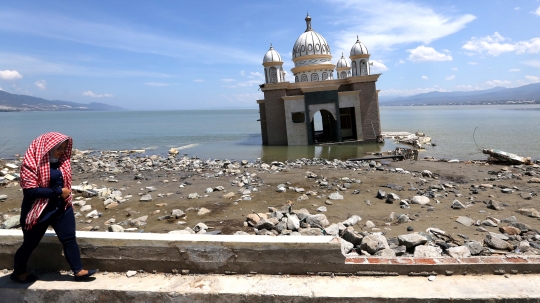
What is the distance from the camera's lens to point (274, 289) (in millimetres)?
3506

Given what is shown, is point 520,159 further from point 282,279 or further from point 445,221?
point 282,279

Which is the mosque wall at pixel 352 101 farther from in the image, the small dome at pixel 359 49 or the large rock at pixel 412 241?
the large rock at pixel 412 241

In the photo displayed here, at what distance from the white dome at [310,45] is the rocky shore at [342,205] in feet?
57.5

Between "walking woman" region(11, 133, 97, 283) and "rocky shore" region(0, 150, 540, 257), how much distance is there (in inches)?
106

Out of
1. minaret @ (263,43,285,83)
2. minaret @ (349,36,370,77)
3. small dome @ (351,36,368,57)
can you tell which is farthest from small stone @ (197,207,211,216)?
small dome @ (351,36,368,57)

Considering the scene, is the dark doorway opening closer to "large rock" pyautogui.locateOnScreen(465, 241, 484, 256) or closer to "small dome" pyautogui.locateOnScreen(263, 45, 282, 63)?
"small dome" pyautogui.locateOnScreen(263, 45, 282, 63)

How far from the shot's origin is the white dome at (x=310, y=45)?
2981 cm

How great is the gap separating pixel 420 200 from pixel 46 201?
7912 mm

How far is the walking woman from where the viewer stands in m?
3.47

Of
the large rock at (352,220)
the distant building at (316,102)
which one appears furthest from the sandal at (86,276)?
the distant building at (316,102)

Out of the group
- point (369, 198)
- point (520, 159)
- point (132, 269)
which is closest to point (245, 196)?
point (369, 198)

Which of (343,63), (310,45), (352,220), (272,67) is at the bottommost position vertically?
(352,220)

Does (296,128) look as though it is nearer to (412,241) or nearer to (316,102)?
(316,102)

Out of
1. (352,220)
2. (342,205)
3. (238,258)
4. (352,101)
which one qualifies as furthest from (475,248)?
(352,101)
